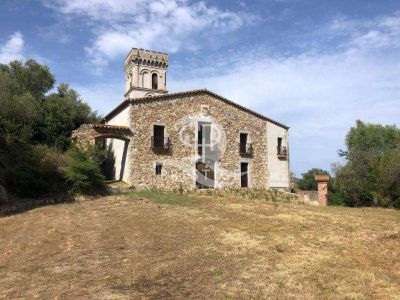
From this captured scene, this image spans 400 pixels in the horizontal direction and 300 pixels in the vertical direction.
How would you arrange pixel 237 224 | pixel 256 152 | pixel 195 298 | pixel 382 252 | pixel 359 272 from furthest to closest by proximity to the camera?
pixel 256 152
pixel 237 224
pixel 382 252
pixel 359 272
pixel 195 298

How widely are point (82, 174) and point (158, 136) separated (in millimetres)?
7049

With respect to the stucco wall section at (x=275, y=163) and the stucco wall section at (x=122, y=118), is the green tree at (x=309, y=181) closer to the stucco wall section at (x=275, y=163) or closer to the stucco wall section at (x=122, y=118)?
the stucco wall section at (x=275, y=163)

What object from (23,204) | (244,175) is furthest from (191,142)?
(23,204)

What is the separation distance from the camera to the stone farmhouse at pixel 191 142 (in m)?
24.1

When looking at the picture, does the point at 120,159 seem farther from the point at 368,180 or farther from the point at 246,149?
the point at 368,180

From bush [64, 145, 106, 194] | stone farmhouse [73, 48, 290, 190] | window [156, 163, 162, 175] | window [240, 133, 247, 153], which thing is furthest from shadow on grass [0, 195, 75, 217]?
window [240, 133, 247, 153]

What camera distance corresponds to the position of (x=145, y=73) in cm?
3703

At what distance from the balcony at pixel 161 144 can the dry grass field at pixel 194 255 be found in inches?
332

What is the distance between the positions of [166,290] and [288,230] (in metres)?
6.24

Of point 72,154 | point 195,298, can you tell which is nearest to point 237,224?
point 195,298

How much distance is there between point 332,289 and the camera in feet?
24.8

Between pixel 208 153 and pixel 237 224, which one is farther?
pixel 208 153

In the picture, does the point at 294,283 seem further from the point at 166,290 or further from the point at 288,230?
the point at 288,230

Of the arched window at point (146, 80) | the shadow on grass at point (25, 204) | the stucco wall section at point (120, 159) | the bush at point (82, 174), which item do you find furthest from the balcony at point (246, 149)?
the shadow on grass at point (25, 204)
